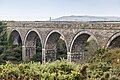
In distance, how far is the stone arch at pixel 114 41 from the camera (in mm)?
24778

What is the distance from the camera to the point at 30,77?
13555 mm

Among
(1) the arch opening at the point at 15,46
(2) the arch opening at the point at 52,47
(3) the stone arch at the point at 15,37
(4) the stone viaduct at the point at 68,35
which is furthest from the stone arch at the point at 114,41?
(3) the stone arch at the point at 15,37

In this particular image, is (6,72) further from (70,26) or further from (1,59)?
(1,59)

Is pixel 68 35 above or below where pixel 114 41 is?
above

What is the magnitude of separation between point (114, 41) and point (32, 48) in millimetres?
18908

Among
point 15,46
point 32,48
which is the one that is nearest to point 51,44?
point 32,48

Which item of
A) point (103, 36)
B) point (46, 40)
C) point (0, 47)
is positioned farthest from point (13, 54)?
point (103, 36)

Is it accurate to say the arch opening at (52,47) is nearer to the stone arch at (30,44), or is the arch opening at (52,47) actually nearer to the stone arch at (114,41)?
the stone arch at (30,44)

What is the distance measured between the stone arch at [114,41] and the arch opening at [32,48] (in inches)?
629

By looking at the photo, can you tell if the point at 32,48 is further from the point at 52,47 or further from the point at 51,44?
the point at 51,44

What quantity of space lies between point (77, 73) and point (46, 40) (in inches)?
920

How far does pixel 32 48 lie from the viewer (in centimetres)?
4278

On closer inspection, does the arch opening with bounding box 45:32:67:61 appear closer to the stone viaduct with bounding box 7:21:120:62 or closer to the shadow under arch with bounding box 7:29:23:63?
the stone viaduct with bounding box 7:21:120:62

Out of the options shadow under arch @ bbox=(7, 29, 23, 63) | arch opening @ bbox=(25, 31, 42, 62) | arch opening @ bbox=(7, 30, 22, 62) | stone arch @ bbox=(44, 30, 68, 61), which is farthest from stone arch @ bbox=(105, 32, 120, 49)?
shadow under arch @ bbox=(7, 29, 23, 63)
